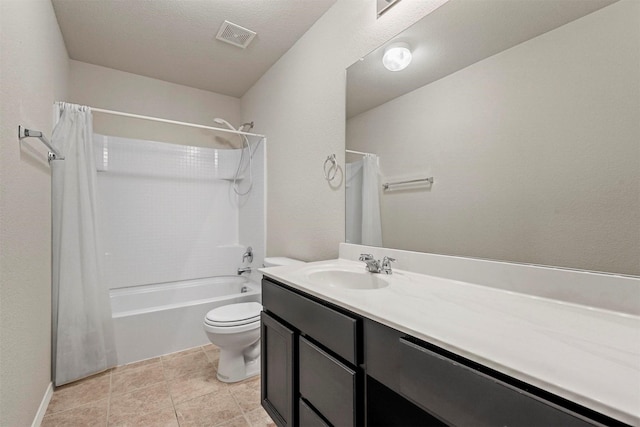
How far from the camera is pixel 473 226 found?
1.15 meters

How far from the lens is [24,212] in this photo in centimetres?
133

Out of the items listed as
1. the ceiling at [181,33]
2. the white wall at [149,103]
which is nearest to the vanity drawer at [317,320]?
the ceiling at [181,33]

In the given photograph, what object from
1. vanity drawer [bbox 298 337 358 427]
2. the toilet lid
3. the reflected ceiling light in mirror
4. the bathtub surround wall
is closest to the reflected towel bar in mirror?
the reflected ceiling light in mirror

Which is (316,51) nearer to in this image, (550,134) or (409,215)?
(409,215)

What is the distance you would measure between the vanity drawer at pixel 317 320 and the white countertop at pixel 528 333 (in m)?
0.05

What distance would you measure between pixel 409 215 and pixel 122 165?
275 cm

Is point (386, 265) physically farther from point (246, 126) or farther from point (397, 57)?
point (246, 126)

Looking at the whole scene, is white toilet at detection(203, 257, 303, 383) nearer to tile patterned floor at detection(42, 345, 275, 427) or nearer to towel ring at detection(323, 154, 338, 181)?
tile patterned floor at detection(42, 345, 275, 427)

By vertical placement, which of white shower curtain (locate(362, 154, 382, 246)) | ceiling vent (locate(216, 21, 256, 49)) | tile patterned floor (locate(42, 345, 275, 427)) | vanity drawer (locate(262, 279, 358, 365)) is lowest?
tile patterned floor (locate(42, 345, 275, 427))

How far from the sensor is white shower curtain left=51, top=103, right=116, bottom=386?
1906 mm

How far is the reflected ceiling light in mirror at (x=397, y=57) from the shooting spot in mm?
1420

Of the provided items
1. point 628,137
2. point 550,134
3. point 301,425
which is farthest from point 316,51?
point 301,425

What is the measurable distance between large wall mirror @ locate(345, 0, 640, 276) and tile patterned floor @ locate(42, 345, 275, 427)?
1.29 meters

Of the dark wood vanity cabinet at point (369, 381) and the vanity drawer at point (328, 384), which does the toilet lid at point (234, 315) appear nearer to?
the dark wood vanity cabinet at point (369, 381)
